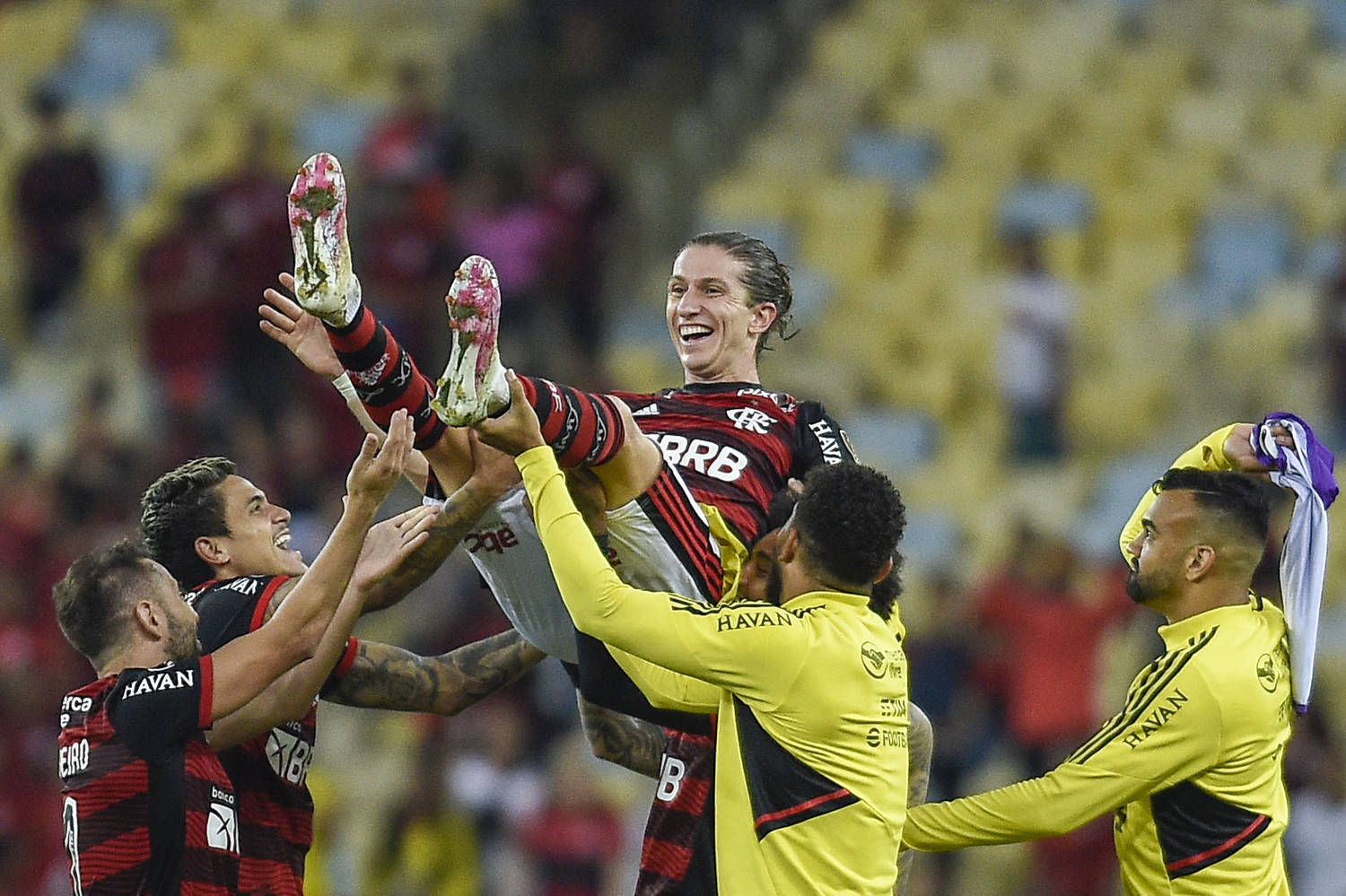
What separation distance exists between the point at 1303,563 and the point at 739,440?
4.46 ft

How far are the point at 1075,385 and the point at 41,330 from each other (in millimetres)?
5852

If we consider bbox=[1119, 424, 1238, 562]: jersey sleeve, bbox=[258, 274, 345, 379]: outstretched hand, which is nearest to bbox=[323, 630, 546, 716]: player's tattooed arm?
bbox=[258, 274, 345, 379]: outstretched hand

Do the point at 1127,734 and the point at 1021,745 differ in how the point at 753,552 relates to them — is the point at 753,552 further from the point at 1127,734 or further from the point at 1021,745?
the point at 1021,745

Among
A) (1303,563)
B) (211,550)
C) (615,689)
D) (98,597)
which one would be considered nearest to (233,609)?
(211,550)

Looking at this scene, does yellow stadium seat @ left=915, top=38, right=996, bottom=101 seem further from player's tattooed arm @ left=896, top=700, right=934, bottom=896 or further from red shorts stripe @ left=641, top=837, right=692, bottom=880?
red shorts stripe @ left=641, top=837, right=692, bottom=880

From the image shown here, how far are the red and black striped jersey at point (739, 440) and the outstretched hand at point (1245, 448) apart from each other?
0.92 metres

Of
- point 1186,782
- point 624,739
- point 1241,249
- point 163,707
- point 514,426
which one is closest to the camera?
point 514,426

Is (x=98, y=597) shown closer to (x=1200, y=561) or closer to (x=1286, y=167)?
(x=1200, y=561)

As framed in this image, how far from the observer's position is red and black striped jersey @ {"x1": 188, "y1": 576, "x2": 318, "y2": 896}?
218 inches

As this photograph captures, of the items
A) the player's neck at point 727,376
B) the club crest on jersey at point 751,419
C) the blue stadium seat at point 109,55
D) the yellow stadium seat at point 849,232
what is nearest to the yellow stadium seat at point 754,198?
the yellow stadium seat at point 849,232

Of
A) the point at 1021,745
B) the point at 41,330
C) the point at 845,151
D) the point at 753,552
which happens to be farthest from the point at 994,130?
the point at 753,552

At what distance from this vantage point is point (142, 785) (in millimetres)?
5242

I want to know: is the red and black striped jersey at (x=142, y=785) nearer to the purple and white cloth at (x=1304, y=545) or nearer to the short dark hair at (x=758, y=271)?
the short dark hair at (x=758, y=271)

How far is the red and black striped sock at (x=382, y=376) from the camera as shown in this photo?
5.38 metres
